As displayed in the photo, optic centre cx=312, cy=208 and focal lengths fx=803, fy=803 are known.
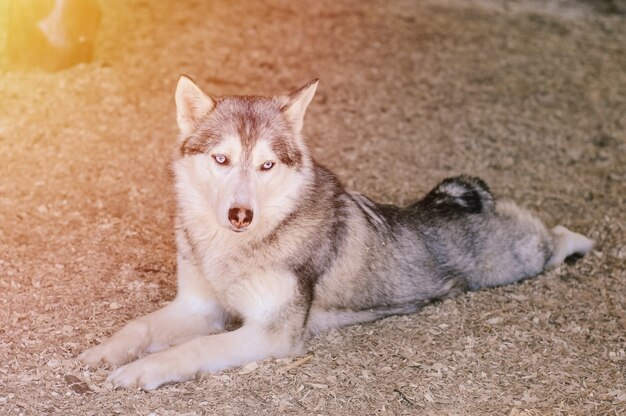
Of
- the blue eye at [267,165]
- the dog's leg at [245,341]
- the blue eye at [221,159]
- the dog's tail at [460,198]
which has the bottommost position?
the dog's leg at [245,341]

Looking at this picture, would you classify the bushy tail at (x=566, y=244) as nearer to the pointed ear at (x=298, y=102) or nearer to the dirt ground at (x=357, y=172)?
the dirt ground at (x=357, y=172)

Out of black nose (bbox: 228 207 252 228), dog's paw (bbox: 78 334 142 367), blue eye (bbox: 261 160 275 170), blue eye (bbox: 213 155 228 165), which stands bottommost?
dog's paw (bbox: 78 334 142 367)

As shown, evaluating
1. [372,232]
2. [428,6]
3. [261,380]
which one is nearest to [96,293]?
[261,380]

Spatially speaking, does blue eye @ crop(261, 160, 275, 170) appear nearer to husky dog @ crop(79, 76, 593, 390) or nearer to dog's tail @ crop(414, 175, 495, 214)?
husky dog @ crop(79, 76, 593, 390)

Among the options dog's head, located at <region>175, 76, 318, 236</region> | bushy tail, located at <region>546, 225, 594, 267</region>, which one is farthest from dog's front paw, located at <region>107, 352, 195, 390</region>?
bushy tail, located at <region>546, 225, 594, 267</region>

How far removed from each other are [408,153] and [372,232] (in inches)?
139

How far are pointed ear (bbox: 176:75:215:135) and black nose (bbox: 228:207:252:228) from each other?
2.74 feet

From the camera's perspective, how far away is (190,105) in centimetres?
524

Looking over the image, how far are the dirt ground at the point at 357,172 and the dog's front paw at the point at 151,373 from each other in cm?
6

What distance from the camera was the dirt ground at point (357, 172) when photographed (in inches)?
196

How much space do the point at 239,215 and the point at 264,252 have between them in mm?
557

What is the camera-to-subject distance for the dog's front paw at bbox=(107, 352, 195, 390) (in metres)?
4.67

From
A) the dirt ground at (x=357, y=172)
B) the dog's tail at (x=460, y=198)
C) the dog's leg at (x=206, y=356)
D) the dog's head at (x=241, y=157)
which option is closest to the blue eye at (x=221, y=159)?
the dog's head at (x=241, y=157)

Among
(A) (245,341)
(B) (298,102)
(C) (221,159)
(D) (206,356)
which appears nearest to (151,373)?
(D) (206,356)
